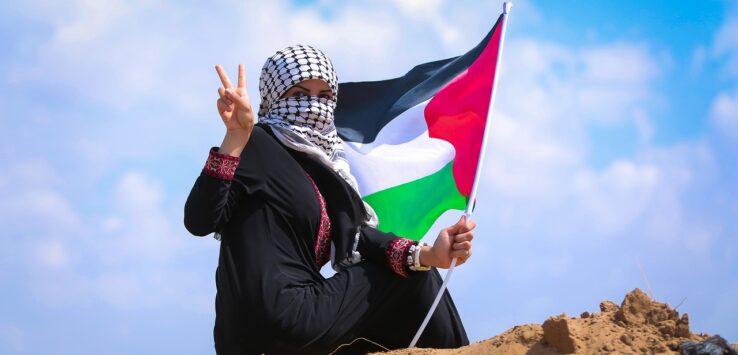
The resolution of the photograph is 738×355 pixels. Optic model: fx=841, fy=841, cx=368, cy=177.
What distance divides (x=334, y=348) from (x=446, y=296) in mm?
876

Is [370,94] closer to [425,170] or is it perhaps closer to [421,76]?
[421,76]

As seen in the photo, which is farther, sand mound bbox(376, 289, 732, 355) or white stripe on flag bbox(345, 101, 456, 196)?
white stripe on flag bbox(345, 101, 456, 196)

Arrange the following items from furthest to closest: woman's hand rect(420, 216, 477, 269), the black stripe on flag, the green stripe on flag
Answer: the black stripe on flag < the green stripe on flag < woman's hand rect(420, 216, 477, 269)

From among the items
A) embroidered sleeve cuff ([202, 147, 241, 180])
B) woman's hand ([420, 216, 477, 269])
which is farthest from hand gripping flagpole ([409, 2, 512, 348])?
embroidered sleeve cuff ([202, 147, 241, 180])

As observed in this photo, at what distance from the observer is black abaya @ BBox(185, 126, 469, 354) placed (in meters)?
3.87

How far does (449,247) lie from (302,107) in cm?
107

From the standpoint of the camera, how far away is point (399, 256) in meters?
4.20

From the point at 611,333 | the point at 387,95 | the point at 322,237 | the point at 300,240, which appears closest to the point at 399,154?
the point at 387,95

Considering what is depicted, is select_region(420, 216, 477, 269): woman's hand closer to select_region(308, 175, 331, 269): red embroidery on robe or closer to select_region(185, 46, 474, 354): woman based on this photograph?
select_region(185, 46, 474, 354): woman

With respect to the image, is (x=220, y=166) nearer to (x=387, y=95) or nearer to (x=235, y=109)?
(x=235, y=109)

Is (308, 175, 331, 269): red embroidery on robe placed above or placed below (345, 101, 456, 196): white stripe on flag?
below

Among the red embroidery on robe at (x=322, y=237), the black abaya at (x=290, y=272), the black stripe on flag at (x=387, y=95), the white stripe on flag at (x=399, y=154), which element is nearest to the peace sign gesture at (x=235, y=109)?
the black abaya at (x=290, y=272)

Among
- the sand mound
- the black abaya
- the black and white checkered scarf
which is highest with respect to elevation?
the black and white checkered scarf

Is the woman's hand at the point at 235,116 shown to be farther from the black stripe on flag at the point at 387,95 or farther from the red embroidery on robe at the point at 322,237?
the black stripe on flag at the point at 387,95
